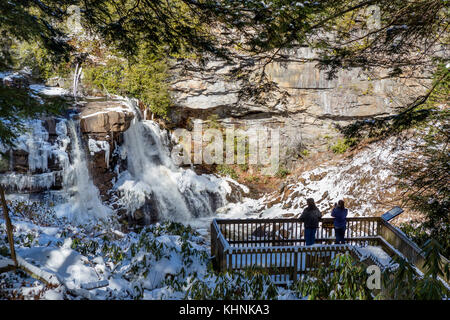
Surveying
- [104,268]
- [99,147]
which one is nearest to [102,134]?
[99,147]

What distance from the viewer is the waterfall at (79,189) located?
11664 millimetres

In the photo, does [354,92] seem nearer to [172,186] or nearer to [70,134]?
[172,186]

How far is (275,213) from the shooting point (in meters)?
13.6

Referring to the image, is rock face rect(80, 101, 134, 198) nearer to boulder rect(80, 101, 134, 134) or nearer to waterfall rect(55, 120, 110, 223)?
boulder rect(80, 101, 134, 134)

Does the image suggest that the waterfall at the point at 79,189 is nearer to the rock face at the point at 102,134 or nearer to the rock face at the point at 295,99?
the rock face at the point at 102,134

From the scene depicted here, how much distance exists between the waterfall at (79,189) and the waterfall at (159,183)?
42.6 inches

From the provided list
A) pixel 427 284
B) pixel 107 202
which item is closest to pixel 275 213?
pixel 107 202

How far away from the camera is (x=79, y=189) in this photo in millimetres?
12180

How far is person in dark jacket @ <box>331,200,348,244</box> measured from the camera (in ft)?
22.8

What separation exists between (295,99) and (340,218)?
1015 cm

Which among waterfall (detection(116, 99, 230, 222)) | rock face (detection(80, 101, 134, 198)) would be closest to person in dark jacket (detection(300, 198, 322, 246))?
waterfall (detection(116, 99, 230, 222))

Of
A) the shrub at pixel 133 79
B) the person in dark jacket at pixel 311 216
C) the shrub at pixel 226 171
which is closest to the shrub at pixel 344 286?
the person in dark jacket at pixel 311 216

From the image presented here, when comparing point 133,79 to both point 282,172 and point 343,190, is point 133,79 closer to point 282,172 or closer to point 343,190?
point 282,172
